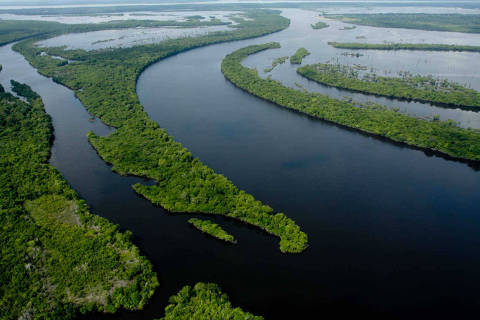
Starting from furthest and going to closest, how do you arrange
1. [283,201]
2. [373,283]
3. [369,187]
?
[369,187] < [283,201] < [373,283]

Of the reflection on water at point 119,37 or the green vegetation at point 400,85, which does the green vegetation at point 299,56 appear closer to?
the green vegetation at point 400,85

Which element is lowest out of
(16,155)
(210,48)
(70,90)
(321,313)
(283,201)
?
(321,313)

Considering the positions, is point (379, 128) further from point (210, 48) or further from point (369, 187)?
point (210, 48)

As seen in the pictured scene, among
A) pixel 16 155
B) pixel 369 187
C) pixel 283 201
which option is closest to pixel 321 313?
pixel 283 201

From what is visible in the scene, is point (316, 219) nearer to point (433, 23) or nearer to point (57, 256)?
point (57, 256)

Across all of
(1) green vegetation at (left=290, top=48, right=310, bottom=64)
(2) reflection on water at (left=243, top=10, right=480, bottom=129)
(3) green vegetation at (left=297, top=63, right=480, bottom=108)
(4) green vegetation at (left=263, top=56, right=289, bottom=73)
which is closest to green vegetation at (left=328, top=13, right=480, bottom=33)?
(2) reflection on water at (left=243, top=10, right=480, bottom=129)

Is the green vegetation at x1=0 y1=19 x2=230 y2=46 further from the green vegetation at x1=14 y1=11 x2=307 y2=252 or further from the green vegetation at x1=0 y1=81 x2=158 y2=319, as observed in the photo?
the green vegetation at x1=0 y1=81 x2=158 y2=319
